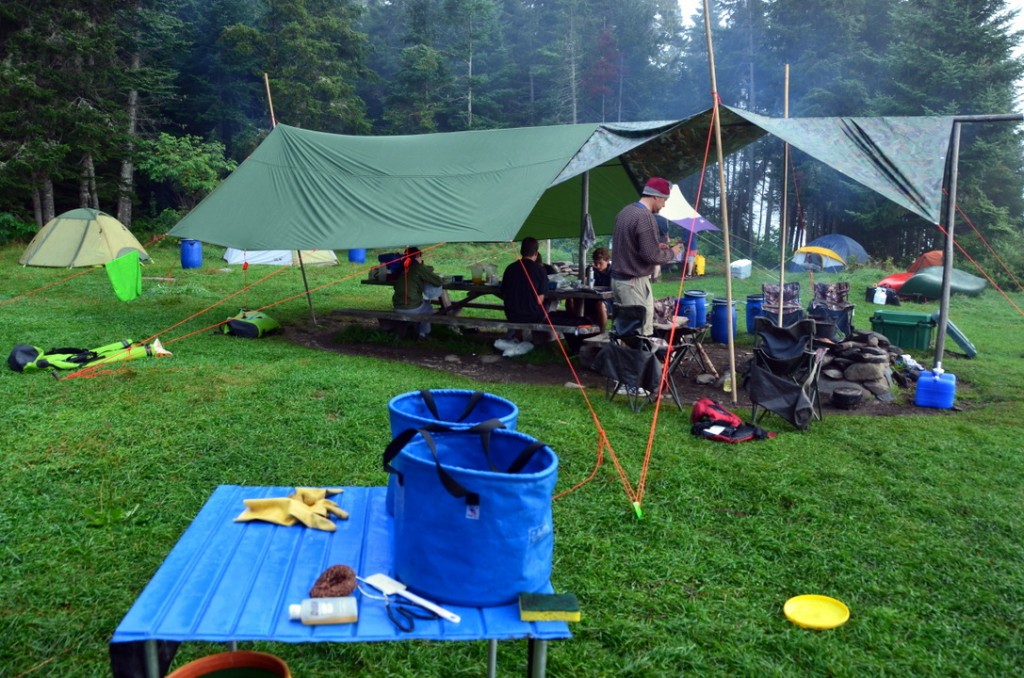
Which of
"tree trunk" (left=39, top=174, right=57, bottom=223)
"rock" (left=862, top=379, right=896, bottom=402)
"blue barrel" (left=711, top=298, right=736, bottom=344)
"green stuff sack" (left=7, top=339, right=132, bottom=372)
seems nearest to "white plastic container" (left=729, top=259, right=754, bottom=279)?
"blue barrel" (left=711, top=298, right=736, bottom=344)

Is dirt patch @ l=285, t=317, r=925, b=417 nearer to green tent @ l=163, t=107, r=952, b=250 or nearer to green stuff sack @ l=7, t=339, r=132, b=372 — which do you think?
green tent @ l=163, t=107, r=952, b=250

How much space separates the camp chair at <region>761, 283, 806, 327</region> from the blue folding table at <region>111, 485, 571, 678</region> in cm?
643

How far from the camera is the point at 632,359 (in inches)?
213

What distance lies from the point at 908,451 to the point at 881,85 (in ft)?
68.0

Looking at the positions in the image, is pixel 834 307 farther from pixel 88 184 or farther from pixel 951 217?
pixel 88 184

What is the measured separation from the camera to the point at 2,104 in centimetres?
1594

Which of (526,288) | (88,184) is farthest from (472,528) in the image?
(88,184)

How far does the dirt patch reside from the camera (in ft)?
19.7

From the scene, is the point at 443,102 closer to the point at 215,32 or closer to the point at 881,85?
the point at 215,32

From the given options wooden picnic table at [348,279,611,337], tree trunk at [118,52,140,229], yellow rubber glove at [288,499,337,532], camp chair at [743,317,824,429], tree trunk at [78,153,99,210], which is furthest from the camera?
tree trunk at [118,52,140,229]

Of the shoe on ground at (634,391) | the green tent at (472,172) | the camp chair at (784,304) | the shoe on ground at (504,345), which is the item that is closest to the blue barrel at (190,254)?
the green tent at (472,172)

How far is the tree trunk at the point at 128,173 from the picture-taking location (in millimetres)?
18703

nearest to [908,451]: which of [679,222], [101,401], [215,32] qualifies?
[101,401]

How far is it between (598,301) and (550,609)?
6276 mm
